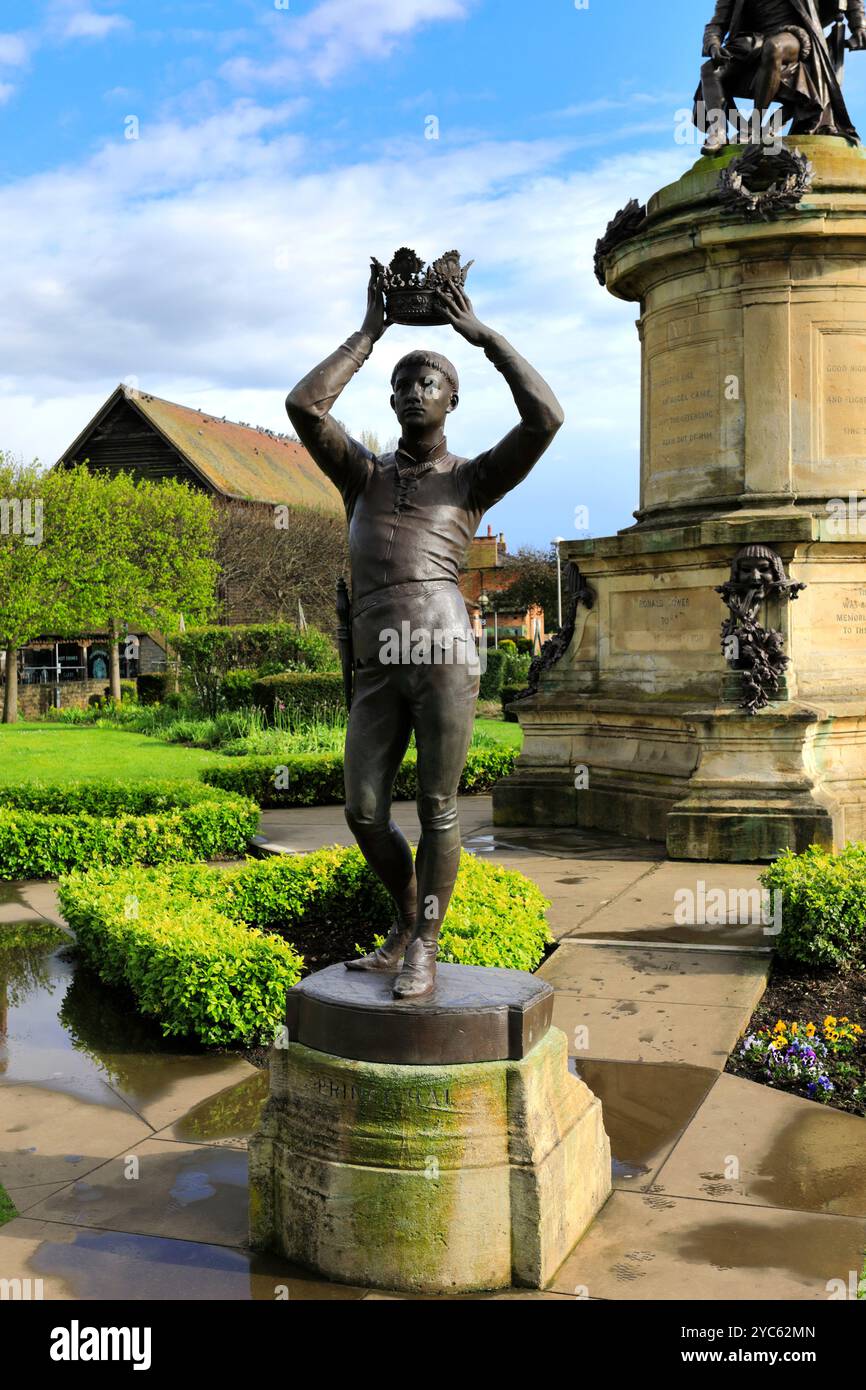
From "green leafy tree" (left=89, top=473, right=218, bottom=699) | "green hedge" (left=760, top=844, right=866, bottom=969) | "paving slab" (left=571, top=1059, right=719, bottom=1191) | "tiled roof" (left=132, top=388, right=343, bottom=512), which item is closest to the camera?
"paving slab" (left=571, top=1059, right=719, bottom=1191)

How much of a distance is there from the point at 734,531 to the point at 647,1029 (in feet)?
17.6

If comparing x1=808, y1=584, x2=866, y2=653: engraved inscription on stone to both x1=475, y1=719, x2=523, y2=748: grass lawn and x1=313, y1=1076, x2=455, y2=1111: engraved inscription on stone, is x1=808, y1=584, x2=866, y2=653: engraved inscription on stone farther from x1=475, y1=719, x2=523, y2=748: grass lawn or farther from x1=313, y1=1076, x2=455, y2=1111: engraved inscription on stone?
x1=475, y1=719, x2=523, y2=748: grass lawn

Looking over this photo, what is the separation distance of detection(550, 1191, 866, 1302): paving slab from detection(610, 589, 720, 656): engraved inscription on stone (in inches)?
281

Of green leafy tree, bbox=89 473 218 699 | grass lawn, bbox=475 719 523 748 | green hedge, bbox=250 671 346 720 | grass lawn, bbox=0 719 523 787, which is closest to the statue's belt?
grass lawn, bbox=0 719 523 787

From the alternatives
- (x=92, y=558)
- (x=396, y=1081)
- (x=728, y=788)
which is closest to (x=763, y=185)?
(x=728, y=788)

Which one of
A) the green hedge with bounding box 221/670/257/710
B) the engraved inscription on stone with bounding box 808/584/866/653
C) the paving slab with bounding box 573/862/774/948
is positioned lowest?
the paving slab with bounding box 573/862/774/948

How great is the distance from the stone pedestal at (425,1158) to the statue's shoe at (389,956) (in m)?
0.41

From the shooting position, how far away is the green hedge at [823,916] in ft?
21.2

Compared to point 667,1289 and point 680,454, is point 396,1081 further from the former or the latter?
point 680,454

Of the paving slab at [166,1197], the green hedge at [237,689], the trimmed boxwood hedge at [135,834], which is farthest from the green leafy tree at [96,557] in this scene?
the paving slab at [166,1197]

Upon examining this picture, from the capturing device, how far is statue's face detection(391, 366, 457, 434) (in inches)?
164

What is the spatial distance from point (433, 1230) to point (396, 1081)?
44 cm

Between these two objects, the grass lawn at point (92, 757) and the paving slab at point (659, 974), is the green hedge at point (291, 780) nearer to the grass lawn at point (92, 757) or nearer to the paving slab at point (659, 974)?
the grass lawn at point (92, 757)

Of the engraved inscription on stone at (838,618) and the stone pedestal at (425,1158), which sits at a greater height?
the engraved inscription on stone at (838,618)
